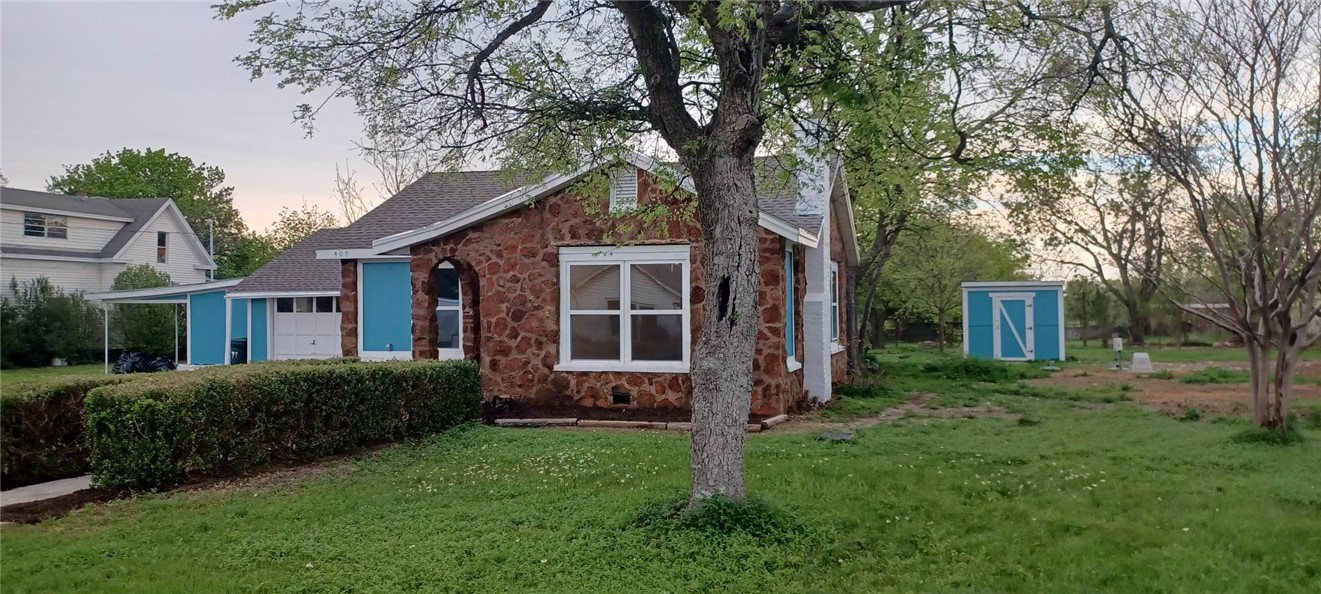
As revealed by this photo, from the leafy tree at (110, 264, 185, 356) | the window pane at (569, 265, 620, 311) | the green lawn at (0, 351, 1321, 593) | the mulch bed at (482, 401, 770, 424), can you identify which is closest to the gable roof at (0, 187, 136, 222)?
the leafy tree at (110, 264, 185, 356)

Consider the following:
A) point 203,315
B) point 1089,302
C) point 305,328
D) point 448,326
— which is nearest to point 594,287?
point 448,326

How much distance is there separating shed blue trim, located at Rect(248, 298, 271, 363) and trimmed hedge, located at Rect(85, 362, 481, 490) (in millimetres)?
13988

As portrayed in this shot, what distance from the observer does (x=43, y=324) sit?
90.8ft

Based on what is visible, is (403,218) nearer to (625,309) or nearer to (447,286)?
(447,286)

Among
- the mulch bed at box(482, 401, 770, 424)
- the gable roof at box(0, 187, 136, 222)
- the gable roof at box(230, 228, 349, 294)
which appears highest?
the gable roof at box(0, 187, 136, 222)

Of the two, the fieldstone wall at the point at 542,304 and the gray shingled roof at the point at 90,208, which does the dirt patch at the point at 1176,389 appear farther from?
the gray shingled roof at the point at 90,208

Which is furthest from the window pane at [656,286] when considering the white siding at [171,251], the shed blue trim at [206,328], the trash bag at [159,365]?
the white siding at [171,251]

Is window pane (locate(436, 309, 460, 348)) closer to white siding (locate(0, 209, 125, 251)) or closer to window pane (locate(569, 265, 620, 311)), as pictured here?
window pane (locate(569, 265, 620, 311))

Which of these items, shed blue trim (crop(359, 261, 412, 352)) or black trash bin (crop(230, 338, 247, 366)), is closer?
shed blue trim (crop(359, 261, 412, 352))

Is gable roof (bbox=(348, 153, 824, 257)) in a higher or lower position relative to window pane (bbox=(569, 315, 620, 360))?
higher

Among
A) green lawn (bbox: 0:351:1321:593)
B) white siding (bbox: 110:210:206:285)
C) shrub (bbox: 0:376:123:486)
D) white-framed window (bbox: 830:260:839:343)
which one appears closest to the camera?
green lawn (bbox: 0:351:1321:593)

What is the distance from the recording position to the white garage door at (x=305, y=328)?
22016 millimetres

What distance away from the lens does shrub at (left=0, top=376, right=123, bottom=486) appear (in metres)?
7.55

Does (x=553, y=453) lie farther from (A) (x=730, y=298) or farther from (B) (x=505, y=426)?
(A) (x=730, y=298)
